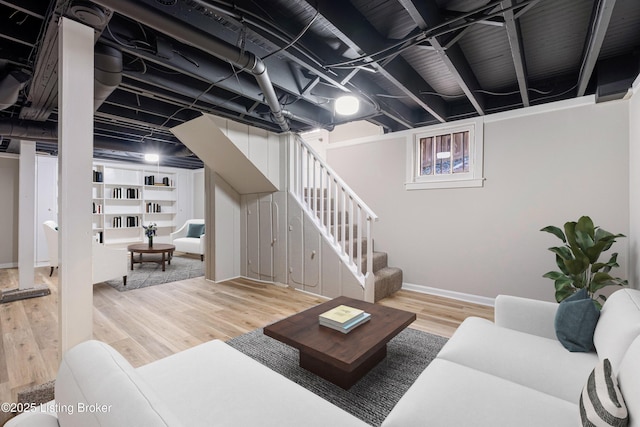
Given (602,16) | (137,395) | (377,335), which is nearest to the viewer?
(137,395)

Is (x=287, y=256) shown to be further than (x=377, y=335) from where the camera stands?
Yes

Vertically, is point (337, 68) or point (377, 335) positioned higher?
point (337, 68)

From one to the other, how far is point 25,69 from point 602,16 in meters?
4.43

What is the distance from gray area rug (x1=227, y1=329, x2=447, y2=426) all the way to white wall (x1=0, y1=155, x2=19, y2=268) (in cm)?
606

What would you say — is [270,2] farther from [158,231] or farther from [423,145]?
[158,231]

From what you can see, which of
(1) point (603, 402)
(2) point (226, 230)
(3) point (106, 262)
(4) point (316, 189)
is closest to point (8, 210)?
(3) point (106, 262)

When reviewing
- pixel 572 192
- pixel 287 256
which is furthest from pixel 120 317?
pixel 572 192

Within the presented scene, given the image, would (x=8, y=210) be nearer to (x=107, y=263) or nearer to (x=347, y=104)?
(x=107, y=263)

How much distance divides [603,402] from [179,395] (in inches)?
57.7

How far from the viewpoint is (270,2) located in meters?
1.91

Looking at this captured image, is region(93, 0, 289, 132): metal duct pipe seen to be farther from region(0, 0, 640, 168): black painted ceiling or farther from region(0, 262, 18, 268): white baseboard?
region(0, 262, 18, 268): white baseboard

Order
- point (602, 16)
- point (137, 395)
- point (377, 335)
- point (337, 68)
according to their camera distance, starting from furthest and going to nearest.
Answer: point (337, 68)
point (377, 335)
point (602, 16)
point (137, 395)

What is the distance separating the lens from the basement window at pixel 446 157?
11.9ft

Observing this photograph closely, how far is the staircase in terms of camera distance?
3.47 m
